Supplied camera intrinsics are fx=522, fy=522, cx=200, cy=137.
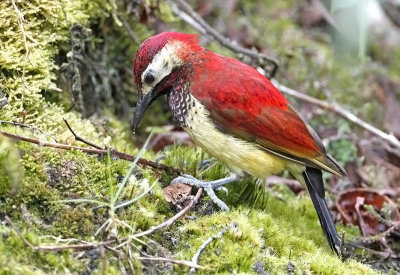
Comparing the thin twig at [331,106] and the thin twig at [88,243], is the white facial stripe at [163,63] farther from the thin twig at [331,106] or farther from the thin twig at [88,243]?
the thin twig at [331,106]

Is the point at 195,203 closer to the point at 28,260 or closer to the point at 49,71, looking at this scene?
the point at 28,260

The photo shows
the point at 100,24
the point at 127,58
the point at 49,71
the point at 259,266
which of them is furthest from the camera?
the point at 127,58

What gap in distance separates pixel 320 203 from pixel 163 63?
1699 mm

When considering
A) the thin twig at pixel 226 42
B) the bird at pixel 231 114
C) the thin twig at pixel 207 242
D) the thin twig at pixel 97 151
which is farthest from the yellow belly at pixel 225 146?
the thin twig at pixel 226 42

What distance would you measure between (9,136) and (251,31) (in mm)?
5139

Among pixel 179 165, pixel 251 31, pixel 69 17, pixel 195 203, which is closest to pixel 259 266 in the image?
pixel 195 203

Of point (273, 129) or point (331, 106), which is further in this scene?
point (331, 106)

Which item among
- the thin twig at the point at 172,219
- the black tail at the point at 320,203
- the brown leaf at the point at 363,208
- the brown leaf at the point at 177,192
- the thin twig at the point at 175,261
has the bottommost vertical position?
the brown leaf at the point at 363,208

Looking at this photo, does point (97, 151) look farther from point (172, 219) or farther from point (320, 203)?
point (320, 203)

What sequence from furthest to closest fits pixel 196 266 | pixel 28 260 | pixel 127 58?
pixel 127 58 → pixel 196 266 → pixel 28 260

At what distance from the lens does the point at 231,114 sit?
4.02m

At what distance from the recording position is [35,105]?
13.5ft

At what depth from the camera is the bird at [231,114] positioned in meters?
4.02

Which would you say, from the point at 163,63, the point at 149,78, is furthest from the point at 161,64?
the point at 149,78
